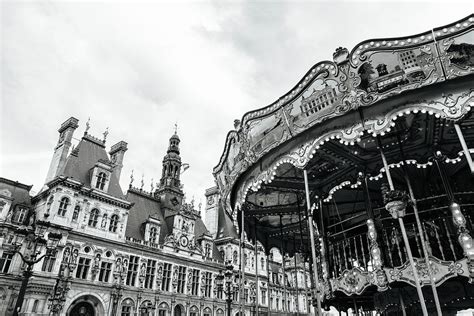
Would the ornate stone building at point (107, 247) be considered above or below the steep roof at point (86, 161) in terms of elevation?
below

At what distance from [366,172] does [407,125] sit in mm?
2242

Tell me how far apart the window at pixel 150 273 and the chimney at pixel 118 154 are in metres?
9.76

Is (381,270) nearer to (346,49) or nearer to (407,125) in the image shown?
(407,125)

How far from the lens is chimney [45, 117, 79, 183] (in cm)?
2714

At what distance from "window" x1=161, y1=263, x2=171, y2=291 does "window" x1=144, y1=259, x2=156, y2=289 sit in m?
1.19

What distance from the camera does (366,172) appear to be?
35.4ft

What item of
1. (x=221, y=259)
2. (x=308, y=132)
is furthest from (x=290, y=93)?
(x=221, y=259)

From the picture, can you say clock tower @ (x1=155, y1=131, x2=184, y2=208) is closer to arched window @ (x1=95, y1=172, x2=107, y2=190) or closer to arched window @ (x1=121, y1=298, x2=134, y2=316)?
arched window @ (x1=95, y1=172, x2=107, y2=190)

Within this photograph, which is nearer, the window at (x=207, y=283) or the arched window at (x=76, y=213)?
the arched window at (x=76, y=213)

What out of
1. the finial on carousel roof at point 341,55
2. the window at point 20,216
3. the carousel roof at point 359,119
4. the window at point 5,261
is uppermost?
the window at point 20,216

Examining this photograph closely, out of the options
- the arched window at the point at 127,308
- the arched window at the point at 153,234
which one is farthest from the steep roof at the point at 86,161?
the arched window at the point at 127,308

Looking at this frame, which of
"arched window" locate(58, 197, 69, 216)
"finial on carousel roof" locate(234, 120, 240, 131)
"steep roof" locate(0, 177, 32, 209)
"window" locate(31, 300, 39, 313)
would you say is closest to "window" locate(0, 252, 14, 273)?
"window" locate(31, 300, 39, 313)

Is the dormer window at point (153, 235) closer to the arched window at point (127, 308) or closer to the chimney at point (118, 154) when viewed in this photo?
the arched window at point (127, 308)

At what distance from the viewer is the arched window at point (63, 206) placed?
23.9 meters
